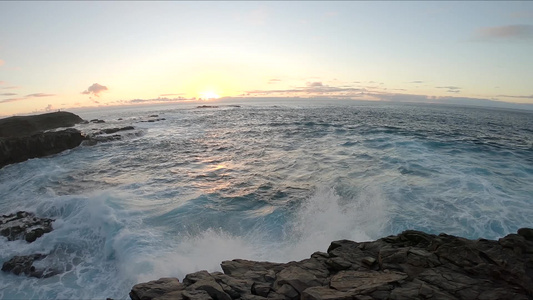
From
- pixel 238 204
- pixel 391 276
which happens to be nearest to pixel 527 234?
pixel 391 276

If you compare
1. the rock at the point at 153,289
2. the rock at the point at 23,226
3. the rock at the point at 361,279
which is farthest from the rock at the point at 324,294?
the rock at the point at 23,226

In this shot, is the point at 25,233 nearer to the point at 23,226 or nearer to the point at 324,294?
the point at 23,226

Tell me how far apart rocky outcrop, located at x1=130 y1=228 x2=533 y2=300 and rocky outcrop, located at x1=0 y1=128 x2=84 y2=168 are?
105 feet

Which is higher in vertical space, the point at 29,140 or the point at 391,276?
the point at 29,140

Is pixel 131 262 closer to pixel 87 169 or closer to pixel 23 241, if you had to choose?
pixel 23 241

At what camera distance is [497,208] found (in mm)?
13898

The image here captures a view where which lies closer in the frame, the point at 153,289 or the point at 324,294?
the point at 324,294

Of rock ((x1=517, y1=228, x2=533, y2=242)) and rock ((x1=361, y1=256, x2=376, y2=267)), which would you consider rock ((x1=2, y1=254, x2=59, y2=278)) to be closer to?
rock ((x1=361, y1=256, x2=376, y2=267))

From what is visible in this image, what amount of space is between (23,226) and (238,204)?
11.2 m

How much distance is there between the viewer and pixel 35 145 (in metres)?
30.7

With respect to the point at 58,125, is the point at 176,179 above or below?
below

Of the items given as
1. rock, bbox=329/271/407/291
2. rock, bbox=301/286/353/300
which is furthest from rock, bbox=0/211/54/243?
rock, bbox=329/271/407/291

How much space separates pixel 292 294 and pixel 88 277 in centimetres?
854

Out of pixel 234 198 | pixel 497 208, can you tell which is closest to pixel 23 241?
pixel 234 198
